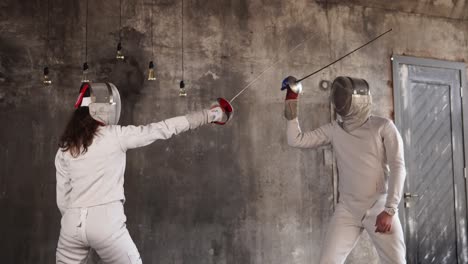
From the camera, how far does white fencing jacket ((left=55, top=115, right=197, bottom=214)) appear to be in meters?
2.82

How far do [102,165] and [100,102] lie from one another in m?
0.41

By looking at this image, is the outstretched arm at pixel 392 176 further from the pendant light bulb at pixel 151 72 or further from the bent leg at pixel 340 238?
the pendant light bulb at pixel 151 72

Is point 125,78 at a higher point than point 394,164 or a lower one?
higher

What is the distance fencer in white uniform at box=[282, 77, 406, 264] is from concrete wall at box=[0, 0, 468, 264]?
1167mm

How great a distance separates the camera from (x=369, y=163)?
3.43 metres

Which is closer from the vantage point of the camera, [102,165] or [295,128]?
[102,165]

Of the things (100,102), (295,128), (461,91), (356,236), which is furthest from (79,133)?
(461,91)

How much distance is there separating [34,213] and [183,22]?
6.95 feet

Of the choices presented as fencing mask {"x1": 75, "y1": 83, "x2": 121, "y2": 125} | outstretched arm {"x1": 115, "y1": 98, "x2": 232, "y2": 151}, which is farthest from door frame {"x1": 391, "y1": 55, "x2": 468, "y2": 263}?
fencing mask {"x1": 75, "y1": 83, "x2": 121, "y2": 125}

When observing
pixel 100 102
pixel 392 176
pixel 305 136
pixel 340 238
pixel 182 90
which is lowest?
pixel 340 238

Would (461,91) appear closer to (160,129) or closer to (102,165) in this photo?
(160,129)

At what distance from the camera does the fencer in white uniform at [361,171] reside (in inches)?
127

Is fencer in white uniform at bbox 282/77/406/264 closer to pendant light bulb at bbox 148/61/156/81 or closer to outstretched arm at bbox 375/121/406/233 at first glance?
outstretched arm at bbox 375/121/406/233

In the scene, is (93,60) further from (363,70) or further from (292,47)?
(363,70)
